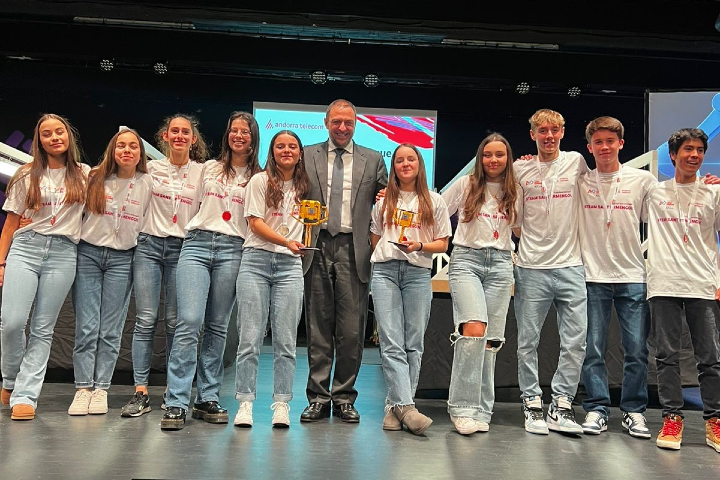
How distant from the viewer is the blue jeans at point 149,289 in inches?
141

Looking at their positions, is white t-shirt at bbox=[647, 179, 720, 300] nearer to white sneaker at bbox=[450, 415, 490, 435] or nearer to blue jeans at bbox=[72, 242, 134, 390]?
white sneaker at bbox=[450, 415, 490, 435]

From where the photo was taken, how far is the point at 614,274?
11.7 feet

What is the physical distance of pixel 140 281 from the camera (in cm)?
358

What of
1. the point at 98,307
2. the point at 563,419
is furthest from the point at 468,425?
the point at 98,307

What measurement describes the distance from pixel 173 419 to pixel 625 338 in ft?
7.85

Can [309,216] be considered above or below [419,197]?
below

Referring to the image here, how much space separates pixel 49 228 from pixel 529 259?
2.52 metres

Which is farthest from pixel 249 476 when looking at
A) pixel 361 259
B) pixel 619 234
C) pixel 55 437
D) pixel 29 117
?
pixel 29 117

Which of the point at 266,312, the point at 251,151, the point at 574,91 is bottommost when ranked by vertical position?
the point at 266,312

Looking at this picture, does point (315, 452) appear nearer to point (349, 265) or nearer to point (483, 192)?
point (349, 265)

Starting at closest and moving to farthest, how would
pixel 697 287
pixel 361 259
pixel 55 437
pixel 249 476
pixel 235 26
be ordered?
pixel 249 476, pixel 55 437, pixel 697 287, pixel 361 259, pixel 235 26

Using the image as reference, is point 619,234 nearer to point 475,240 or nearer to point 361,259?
point 475,240

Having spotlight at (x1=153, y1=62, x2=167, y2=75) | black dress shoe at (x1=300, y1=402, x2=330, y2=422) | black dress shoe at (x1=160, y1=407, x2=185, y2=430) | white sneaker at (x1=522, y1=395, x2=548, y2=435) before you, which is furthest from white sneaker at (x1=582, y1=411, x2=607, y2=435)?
spotlight at (x1=153, y1=62, x2=167, y2=75)

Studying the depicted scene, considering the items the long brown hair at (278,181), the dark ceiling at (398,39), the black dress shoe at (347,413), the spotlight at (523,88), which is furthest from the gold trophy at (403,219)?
the spotlight at (523,88)
